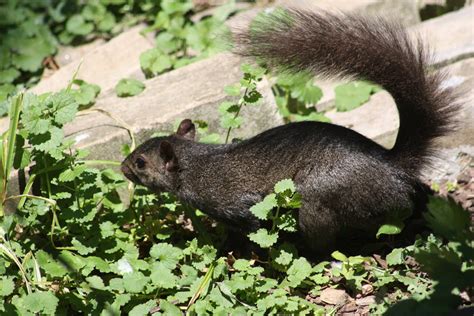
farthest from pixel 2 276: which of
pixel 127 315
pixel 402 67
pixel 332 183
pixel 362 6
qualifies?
pixel 362 6

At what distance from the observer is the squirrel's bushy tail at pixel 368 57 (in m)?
4.24

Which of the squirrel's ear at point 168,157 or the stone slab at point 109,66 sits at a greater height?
the squirrel's ear at point 168,157

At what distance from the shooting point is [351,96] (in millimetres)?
6051

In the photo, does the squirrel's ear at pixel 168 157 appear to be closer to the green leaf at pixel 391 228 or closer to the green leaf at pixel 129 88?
the green leaf at pixel 129 88

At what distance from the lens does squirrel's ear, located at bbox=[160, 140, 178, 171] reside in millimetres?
4784

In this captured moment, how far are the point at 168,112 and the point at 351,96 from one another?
1442mm

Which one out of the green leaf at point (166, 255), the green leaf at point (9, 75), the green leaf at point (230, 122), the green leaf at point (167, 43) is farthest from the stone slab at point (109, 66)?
the green leaf at point (166, 255)

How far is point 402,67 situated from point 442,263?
151cm

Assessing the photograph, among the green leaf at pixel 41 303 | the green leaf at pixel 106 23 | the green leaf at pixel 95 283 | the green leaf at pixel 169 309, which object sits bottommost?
the green leaf at pixel 106 23

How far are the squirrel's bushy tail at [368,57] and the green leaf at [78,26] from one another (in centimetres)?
384

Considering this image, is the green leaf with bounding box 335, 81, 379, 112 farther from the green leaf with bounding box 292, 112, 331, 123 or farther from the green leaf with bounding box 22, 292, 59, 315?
the green leaf with bounding box 22, 292, 59, 315

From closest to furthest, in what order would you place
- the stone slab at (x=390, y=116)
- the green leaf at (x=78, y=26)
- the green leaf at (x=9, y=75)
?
the stone slab at (x=390, y=116) < the green leaf at (x=9, y=75) < the green leaf at (x=78, y=26)

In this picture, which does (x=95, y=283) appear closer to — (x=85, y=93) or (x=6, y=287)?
(x=6, y=287)

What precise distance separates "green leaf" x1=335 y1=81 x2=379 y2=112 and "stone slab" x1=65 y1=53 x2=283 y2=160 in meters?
0.67
